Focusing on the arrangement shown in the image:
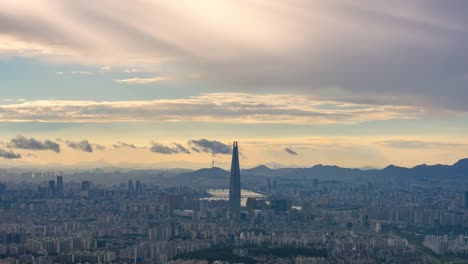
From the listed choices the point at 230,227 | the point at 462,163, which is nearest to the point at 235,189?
the point at 230,227

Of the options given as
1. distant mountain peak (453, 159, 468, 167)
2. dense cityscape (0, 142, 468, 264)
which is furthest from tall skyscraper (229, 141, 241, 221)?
distant mountain peak (453, 159, 468, 167)

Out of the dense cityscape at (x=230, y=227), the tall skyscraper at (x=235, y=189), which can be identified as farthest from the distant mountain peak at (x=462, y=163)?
the tall skyscraper at (x=235, y=189)

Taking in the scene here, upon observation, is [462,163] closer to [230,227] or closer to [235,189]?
[235,189]

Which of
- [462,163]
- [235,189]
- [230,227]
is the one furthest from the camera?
[462,163]

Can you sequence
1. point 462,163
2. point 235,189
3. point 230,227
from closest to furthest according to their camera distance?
point 230,227
point 235,189
point 462,163

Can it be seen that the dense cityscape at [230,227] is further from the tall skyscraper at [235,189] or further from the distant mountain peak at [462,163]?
the distant mountain peak at [462,163]

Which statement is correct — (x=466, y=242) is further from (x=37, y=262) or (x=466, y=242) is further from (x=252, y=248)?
(x=37, y=262)
